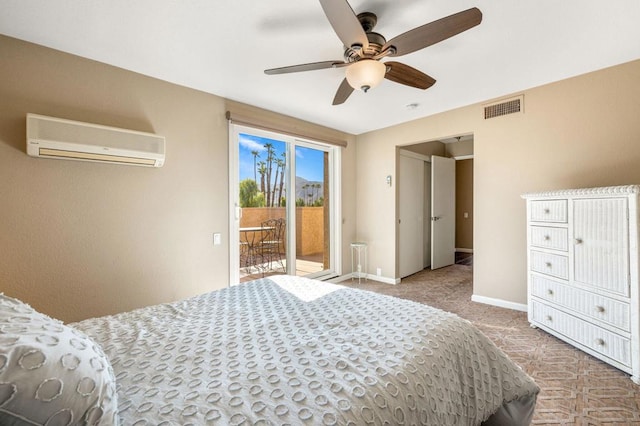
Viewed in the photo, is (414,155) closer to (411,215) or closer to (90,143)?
(411,215)

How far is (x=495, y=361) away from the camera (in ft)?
4.36

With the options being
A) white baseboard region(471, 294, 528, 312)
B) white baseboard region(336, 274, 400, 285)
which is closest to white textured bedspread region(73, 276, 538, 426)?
white baseboard region(471, 294, 528, 312)

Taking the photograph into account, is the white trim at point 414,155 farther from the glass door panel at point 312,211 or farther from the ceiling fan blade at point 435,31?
the ceiling fan blade at point 435,31

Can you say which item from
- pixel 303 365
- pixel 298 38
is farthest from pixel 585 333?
pixel 298 38

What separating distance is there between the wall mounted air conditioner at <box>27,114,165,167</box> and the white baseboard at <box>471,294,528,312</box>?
3.85 metres

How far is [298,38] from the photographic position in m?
2.06

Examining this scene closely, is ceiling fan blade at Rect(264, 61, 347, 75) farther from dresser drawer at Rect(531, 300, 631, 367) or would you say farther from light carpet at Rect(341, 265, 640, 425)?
dresser drawer at Rect(531, 300, 631, 367)

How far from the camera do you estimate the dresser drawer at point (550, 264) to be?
243cm

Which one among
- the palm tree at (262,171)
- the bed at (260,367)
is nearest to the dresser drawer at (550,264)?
the bed at (260,367)

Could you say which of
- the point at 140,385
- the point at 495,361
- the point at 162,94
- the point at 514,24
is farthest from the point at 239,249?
the point at 514,24

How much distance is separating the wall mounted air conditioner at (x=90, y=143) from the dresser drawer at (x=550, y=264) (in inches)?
143

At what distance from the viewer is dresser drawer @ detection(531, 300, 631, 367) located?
1994 mm

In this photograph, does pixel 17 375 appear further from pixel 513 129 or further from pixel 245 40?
pixel 513 129

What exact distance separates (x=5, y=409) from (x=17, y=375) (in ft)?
0.19
